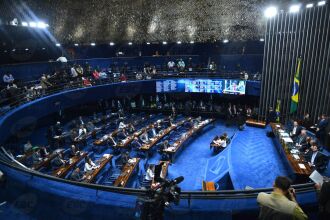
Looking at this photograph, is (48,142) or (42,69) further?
(42,69)

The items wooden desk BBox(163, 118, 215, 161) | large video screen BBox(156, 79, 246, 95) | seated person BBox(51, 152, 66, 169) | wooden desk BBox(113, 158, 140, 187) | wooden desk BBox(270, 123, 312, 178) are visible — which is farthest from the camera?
large video screen BBox(156, 79, 246, 95)

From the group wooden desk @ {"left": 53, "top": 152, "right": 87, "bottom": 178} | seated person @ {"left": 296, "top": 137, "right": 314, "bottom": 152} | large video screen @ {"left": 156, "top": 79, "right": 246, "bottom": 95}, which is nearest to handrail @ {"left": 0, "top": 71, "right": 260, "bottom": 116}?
large video screen @ {"left": 156, "top": 79, "right": 246, "bottom": 95}

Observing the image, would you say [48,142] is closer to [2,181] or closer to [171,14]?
[2,181]

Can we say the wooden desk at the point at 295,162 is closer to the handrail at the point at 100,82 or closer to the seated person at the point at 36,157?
the handrail at the point at 100,82

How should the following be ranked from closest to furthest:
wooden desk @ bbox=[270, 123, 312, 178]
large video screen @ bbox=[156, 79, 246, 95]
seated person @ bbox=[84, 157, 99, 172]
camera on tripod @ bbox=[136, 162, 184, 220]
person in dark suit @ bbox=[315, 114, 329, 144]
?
camera on tripod @ bbox=[136, 162, 184, 220] < wooden desk @ bbox=[270, 123, 312, 178] < person in dark suit @ bbox=[315, 114, 329, 144] < seated person @ bbox=[84, 157, 99, 172] < large video screen @ bbox=[156, 79, 246, 95]

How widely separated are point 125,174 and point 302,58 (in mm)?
12611

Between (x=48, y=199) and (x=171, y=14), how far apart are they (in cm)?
2003

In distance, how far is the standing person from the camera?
3029mm

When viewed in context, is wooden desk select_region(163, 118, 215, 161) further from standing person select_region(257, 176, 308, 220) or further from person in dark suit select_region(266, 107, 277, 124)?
standing person select_region(257, 176, 308, 220)

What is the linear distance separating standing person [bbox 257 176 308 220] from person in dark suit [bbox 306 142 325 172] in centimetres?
725

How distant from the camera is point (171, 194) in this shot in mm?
3742

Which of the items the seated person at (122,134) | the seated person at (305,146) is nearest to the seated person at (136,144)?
the seated person at (122,134)

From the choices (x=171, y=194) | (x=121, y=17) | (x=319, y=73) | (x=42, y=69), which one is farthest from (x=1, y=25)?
(x=319, y=73)

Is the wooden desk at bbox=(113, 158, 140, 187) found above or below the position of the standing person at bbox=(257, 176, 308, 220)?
below
